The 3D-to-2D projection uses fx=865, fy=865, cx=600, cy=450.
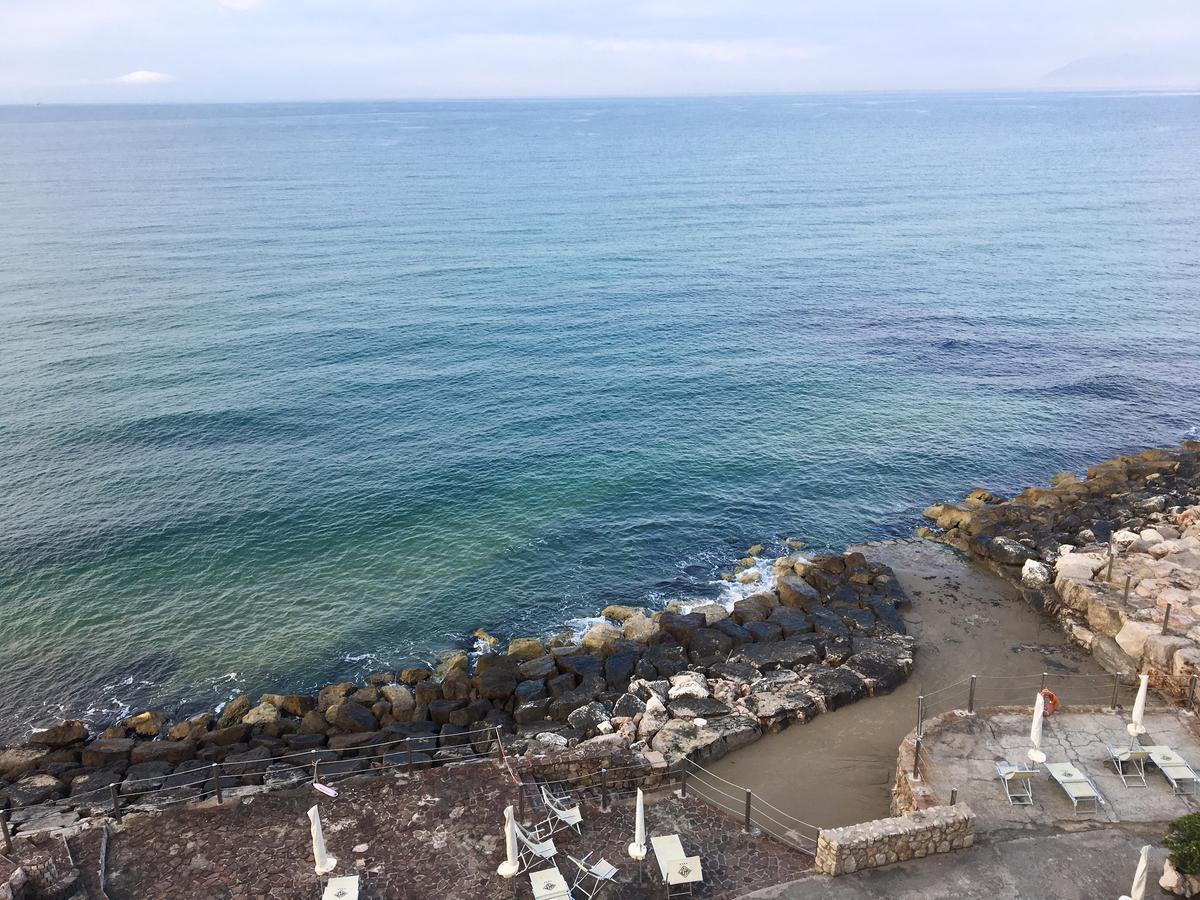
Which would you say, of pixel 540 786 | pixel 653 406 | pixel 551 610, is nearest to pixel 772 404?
pixel 653 406

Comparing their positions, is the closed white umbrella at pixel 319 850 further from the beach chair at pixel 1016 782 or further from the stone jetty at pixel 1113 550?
the stone jetty at pixel 1113 550

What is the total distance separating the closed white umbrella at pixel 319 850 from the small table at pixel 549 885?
4.42 m

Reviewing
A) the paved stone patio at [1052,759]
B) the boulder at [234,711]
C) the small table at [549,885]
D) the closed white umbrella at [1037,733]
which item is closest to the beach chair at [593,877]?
the small table at [549,885]

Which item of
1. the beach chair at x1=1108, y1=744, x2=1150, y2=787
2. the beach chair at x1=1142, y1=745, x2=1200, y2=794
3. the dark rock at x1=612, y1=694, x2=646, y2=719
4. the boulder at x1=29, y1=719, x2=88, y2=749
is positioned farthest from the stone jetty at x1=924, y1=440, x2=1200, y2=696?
the boulder at x1=29, y1=719, x2=88, y2=749

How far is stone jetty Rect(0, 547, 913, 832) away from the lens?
84.9 feet

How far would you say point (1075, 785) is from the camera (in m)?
20.2

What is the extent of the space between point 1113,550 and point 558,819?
26.0m

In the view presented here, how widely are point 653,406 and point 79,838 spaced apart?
3789cm

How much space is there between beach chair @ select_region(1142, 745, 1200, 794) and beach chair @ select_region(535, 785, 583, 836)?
14002 mm

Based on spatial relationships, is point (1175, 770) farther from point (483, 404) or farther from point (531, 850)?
point (483, 404)

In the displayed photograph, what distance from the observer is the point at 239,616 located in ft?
114

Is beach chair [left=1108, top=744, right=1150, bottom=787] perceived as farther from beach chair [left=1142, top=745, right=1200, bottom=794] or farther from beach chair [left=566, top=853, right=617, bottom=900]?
beach chair [left=566, top=853, right=617, bottom=900]

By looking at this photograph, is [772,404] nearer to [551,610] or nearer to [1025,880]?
[551,610]

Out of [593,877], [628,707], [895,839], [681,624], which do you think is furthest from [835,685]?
[593,877]
